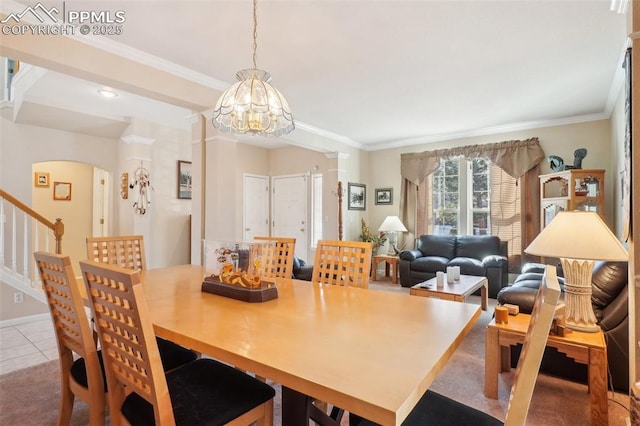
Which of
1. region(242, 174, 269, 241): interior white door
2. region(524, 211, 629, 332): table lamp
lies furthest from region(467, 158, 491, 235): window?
region(242, 174, 269, 241): interior white door

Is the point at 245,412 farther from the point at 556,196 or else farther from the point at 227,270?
the point at 556,196

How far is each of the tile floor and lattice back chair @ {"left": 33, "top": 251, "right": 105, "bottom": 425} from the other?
5.19ft

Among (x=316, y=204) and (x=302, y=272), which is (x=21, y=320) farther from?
→ (x=316, y=204)

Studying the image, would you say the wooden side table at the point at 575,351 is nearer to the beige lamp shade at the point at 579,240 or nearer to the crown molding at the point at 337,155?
the beige lamp shade at the point at 579,240

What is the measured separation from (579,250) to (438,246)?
12.2ft

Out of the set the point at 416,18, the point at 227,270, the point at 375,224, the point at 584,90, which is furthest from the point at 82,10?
the point at 375,224

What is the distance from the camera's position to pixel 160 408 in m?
1.00

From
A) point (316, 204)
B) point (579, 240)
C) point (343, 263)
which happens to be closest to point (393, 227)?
point (316, 204)

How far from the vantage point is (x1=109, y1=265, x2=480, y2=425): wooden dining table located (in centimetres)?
81

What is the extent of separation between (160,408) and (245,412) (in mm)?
311

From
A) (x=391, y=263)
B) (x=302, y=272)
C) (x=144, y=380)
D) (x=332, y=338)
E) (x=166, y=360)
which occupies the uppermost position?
(x=332, y=338)

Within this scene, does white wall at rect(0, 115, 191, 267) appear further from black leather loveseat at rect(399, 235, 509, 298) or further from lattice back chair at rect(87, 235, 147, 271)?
black leather loveseat at rect(399, 235, 509, 298)

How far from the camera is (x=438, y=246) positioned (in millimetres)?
5504

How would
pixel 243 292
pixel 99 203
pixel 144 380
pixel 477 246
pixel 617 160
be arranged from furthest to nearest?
pixel 99 203
pixel 477 246
pixel 617 160
pixel 243 292
pixel 144 380
